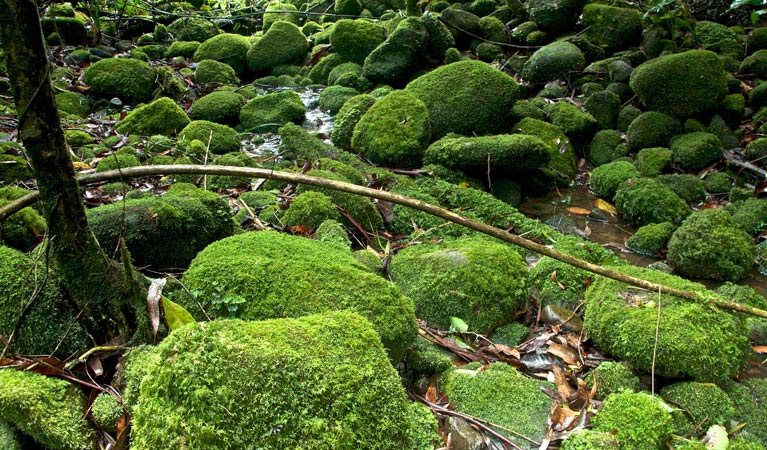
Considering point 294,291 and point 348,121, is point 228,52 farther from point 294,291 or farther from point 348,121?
point 294,291

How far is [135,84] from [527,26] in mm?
6107

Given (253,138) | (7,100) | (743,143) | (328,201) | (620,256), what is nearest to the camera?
(328,201)

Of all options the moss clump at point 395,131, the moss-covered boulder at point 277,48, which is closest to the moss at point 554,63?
the moss clump at point 395,131

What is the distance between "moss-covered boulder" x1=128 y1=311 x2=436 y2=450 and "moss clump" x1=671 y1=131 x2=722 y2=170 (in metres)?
5.51

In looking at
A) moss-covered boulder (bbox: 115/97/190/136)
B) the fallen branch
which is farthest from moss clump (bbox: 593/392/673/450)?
moss-covered boulder (bbox: 115/97/190/136)

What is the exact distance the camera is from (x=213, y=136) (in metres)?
6.56

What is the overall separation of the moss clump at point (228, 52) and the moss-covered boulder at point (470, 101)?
4732mm

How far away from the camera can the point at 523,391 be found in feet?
8.27

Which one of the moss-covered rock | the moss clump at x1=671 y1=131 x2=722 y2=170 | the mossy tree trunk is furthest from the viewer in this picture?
the moss clump at x1=671 y1=131 x2=722 y2=170

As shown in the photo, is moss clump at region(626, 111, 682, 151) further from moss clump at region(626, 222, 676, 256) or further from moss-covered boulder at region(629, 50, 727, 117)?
moss clump at region(626, 222, 676, 256)

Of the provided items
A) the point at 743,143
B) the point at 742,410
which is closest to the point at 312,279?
Result: the point at 742,410

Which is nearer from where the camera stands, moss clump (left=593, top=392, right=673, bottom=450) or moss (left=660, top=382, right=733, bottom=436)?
moss clump (left=593, top=392, right=673, bottom=450)

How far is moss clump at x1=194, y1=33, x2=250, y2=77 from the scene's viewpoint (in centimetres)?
1009

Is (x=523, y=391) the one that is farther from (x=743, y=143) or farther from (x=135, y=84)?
(x=135, y=84)
